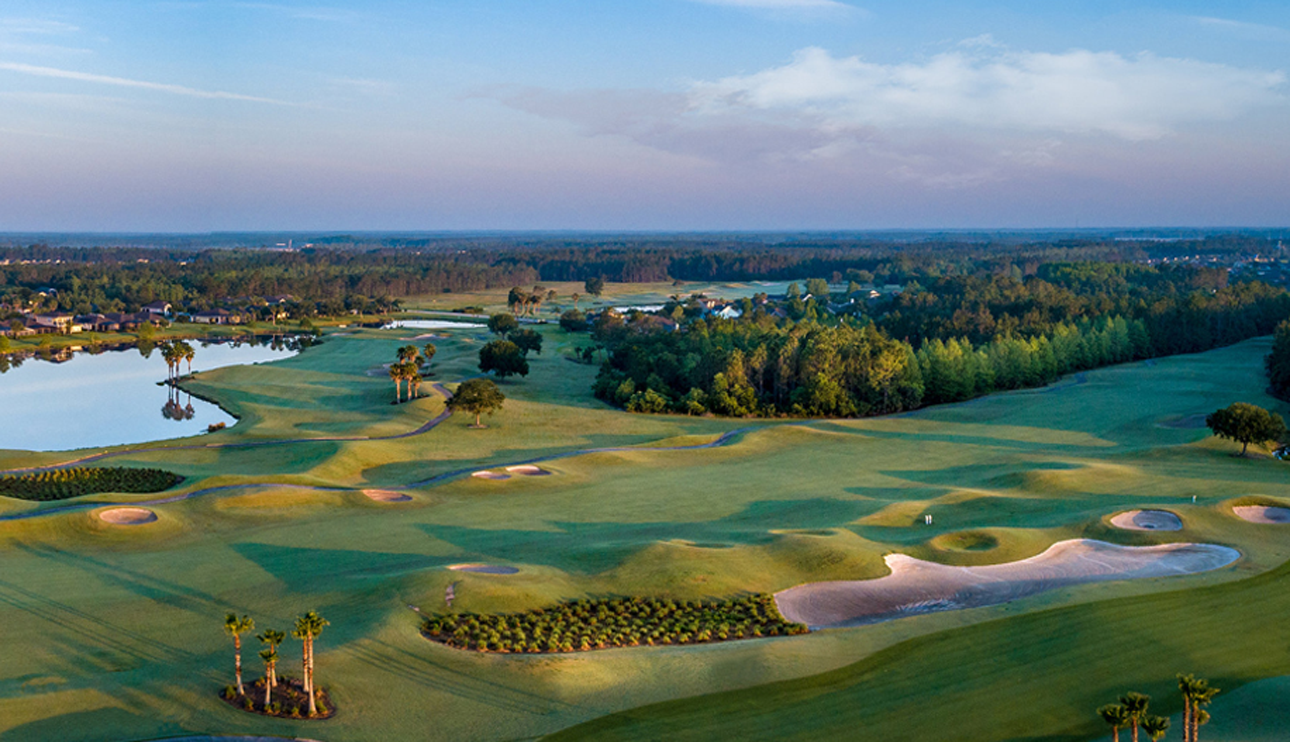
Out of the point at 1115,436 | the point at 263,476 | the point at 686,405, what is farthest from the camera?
the point at 686,405

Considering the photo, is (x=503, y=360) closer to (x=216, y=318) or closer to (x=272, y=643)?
(x=272, y=643)

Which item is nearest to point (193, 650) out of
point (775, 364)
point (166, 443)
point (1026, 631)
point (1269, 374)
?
point (1026, 631)

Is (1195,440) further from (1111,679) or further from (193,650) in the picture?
(193,650)

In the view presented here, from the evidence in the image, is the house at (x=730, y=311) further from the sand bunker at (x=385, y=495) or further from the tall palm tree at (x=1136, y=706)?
the tall palm tree at (x=1136, y=706)

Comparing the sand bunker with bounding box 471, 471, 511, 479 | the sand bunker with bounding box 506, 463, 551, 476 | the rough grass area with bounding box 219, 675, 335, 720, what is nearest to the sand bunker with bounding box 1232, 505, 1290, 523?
the sand bunker with bounding box 506, 463, 551, 476

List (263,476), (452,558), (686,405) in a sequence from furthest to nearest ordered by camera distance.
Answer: (686,405) < (263,476) < (452,558)

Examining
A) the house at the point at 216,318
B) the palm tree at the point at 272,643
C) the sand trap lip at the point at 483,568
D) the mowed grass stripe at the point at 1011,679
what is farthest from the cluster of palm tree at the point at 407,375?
the house at the point at 216,318
